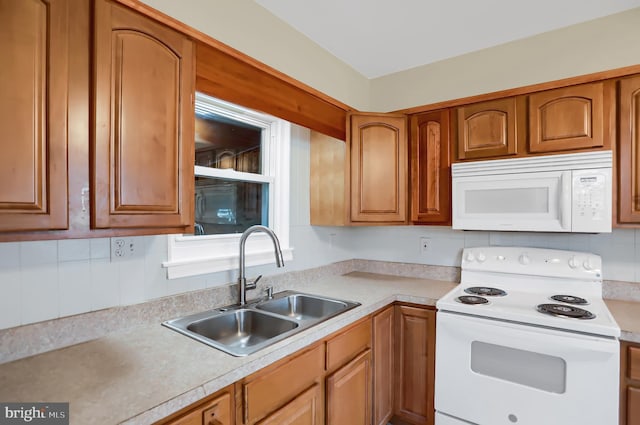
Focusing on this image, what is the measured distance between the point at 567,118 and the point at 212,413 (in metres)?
2.18

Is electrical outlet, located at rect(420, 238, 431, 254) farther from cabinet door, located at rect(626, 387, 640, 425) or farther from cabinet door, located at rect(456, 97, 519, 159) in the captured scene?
cabinet door, located at rect(626, 387, 640, 425)

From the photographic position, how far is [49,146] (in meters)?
0.91

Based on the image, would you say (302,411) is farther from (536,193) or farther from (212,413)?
(536,193)

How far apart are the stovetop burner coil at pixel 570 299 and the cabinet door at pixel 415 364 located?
686 millimetres

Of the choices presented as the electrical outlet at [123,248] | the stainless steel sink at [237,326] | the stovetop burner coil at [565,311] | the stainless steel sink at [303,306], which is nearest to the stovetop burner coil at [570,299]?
the stovetop burner coil at [565,311]

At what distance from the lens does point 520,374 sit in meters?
1.60

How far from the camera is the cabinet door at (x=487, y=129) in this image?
6.52 ft

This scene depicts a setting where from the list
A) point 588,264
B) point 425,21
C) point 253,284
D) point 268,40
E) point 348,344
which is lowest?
point 348,344

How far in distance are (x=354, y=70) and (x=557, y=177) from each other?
1542 millimetres

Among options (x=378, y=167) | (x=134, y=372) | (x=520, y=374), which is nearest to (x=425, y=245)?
(x=378, y=167)

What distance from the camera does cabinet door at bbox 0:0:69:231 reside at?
2.78 feet

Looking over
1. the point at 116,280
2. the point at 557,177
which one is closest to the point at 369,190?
the point at 557,177

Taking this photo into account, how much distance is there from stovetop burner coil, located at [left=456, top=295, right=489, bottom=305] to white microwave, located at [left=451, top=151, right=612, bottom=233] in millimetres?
433

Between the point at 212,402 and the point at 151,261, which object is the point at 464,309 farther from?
the point at 151,261
